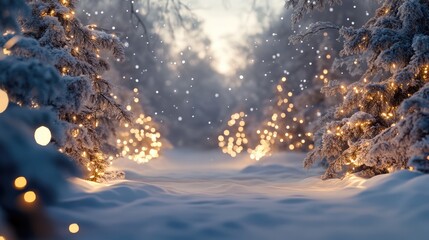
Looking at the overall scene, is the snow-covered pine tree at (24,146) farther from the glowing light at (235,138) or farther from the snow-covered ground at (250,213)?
the glowing light at (235,138)

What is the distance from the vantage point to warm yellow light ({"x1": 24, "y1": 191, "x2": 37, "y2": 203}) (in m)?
5.27

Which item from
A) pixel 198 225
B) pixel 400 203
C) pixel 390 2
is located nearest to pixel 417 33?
pixel 390 2

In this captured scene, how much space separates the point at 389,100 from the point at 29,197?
25.8ft

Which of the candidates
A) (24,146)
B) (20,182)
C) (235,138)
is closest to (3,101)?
(24,146)

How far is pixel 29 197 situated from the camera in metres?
5.30

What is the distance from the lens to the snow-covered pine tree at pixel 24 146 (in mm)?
5023

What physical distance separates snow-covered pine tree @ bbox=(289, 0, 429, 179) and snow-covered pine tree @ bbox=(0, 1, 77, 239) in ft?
19.6

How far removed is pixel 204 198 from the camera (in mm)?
7555

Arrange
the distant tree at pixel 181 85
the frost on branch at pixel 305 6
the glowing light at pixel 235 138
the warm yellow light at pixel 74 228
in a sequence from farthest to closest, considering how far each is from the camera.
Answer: the distant tree at pixel 181 85 → the glowing light at pixel 235 138 → the frost on branch at pixel 305 6 → the warm yellow light at pixel 74 228

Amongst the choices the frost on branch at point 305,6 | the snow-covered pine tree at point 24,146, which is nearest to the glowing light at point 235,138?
the frost on branch at point 305,6

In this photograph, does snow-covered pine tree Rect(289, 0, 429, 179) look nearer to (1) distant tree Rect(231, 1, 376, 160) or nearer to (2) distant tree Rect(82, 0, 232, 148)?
(1) distant tree Rect(231, 1, 376, 160)

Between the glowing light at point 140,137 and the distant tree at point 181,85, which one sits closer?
the glowing light at point 140,137

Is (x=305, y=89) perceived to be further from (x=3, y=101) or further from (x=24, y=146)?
(x=24, y=146)

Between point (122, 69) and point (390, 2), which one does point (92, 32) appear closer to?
point (390, 2)
